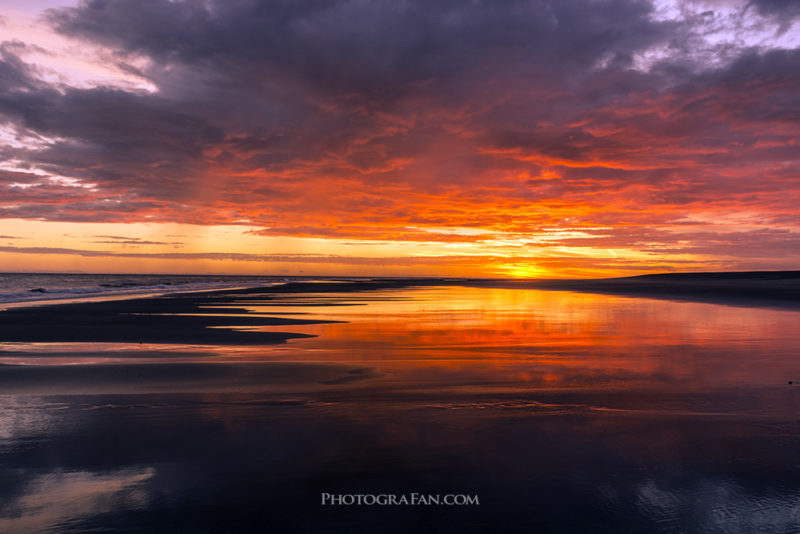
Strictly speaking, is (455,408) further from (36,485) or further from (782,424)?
(36,485)

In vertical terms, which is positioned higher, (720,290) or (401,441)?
(720,290)

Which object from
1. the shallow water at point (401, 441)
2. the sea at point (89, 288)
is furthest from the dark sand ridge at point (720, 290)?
the sea at point (89, 288)

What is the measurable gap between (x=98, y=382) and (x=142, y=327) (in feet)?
32.8

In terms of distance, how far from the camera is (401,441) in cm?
617

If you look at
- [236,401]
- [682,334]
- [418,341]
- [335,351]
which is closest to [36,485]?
[236,401]

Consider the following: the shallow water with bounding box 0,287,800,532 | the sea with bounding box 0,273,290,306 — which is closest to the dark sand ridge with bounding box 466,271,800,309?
the shallow water with bounding box 0,287,800,532

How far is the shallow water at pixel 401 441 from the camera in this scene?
4438mm

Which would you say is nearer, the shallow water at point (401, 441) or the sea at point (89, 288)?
the shallow water at point (401, 441)

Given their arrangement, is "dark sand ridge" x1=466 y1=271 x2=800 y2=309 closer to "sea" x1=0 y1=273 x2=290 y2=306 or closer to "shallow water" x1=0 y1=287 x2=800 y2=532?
"shallow water" x1=0 y1=287 x2=800 y2=532

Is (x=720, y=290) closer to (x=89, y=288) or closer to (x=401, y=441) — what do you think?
A: (x=401, y=441)

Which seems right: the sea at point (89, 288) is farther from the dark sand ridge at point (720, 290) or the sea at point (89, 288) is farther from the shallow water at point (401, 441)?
the dark sand ridge at point (720, 290)

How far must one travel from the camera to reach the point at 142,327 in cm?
1866

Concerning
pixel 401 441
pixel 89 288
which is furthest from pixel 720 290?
pixel 89 288

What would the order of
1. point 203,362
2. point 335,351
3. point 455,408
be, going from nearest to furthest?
point 455,408 → point 203,362 → point 335,351
